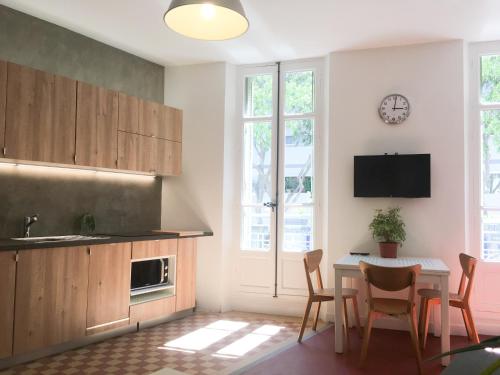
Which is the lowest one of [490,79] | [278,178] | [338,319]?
[338,319]

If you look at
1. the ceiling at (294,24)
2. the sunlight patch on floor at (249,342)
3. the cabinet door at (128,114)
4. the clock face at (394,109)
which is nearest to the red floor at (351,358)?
the sunlight patch on floor at (249,342)

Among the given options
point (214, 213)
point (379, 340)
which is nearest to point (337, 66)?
point (214, 213)

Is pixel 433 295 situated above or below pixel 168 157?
below

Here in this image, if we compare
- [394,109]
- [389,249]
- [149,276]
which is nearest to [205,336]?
[149,276]

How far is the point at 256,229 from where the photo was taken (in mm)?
5531

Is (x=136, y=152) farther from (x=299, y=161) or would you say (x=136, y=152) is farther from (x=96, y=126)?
(x=299, y=161)

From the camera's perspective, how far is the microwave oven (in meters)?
4.52

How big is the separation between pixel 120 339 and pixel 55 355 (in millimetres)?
623

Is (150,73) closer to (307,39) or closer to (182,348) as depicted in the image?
(307,39)

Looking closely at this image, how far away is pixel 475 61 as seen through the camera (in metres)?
4.78

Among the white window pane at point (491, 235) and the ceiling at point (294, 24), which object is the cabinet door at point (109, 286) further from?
the white window pane at point (491, 235)

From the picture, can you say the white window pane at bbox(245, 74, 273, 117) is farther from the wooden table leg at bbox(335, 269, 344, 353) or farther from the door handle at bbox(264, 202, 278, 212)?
the wooden table leg at bbox(335, 269, 344, 353)

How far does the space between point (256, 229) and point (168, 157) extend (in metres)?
1.35

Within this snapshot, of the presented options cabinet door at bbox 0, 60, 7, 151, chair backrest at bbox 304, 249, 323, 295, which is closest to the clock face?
chair backrest at bbox 304, 249, 323, 295
